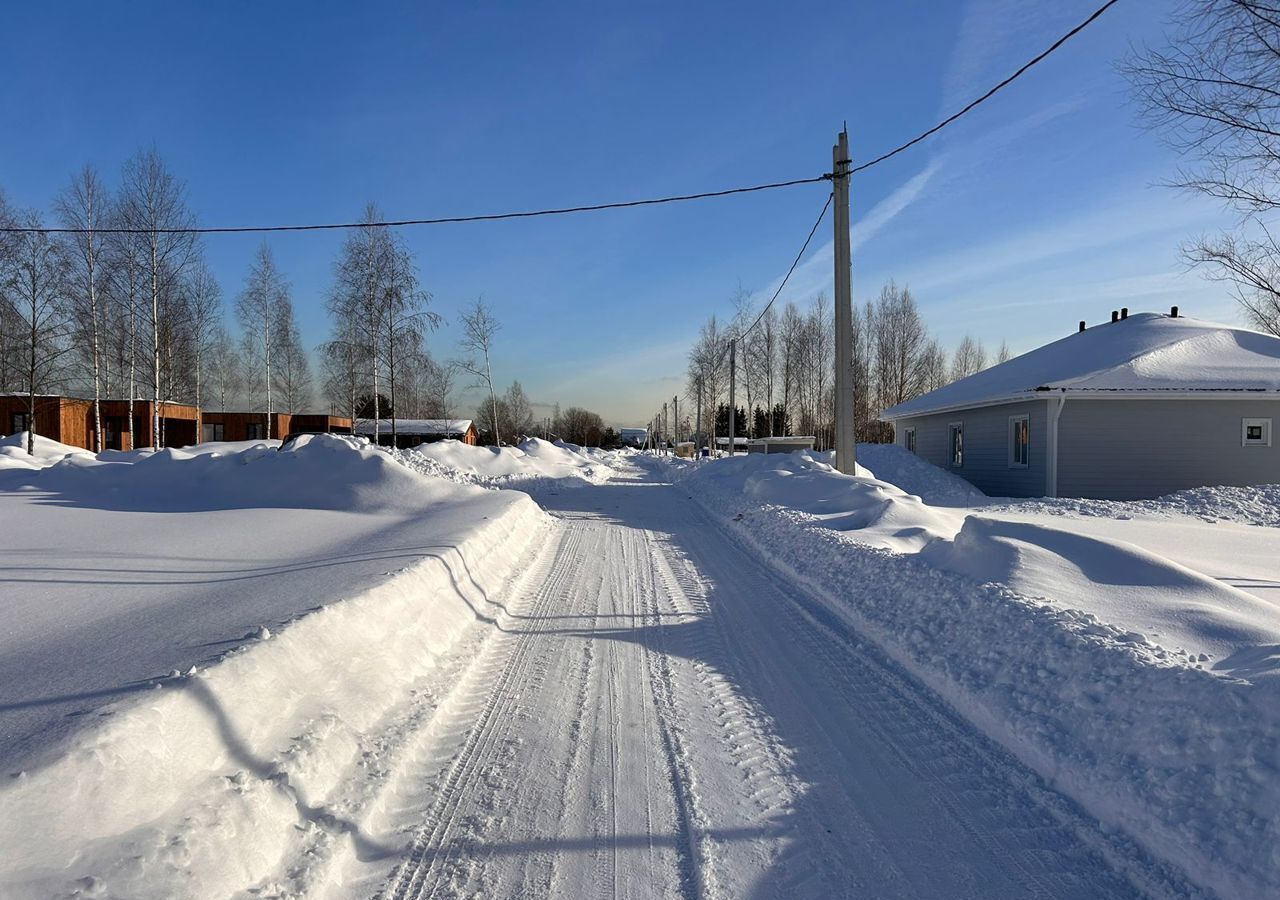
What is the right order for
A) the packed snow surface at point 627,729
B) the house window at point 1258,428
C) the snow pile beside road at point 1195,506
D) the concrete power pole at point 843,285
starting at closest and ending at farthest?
the packed snow surface at point 627,729, the concrete power pole at point 843,285, the snow pile beside road at point 1195,506, the house window at point 1258,428

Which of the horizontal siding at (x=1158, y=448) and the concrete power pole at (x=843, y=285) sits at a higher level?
the concrete power pole at (x=843, y=285)

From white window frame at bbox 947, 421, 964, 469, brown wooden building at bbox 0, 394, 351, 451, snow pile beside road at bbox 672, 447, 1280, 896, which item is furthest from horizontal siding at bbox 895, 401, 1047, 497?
brown wooden building at bbox 0, 394, 351, 451

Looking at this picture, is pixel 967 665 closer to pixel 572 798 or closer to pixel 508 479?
pixel 572 798

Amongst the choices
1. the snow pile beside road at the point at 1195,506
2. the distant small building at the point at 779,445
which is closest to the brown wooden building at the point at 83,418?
the distant small building at the point at 779,445

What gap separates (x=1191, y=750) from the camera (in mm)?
3273

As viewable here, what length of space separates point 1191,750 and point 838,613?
3792 millimetres

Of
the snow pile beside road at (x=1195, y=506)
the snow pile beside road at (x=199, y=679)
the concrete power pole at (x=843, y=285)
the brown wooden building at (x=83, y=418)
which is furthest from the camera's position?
the brown wooden building at (x=83, y=418)

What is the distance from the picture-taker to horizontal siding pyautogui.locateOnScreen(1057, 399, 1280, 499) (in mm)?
17812

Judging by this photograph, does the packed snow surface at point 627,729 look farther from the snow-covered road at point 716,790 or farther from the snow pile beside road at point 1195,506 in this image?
the snow pile beside road at point 1195,506

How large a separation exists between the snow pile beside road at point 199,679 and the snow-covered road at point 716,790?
0.49 m

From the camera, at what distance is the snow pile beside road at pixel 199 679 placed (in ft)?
8.58

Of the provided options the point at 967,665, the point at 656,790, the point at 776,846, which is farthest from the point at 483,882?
the point at 967,665

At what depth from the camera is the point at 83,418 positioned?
39375 millimetres

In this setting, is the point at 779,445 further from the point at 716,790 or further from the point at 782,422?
the point at 782,422
